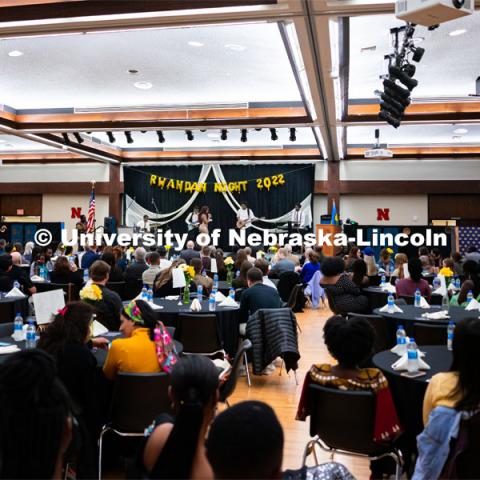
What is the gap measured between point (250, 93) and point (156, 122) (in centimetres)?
216

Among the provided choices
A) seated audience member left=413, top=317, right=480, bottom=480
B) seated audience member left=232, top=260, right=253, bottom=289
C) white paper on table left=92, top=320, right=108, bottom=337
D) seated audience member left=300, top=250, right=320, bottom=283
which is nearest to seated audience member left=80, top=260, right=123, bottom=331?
white paper on table left=92, top=320, right=108, bottom=337

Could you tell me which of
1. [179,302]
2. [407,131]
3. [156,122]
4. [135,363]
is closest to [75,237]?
[156,122]

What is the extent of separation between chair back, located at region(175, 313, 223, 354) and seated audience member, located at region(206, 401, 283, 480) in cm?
395

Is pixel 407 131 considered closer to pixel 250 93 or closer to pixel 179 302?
pixel 250 93

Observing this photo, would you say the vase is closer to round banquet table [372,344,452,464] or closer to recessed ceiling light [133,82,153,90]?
round banquet table [372,344,452,464]

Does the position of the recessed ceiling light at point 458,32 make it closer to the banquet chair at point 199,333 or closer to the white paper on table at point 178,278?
the white paper on table at point 178,278

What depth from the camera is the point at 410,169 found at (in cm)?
1695

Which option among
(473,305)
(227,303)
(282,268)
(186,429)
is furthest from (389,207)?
(186,429)

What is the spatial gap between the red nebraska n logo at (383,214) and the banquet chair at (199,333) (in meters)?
13.0

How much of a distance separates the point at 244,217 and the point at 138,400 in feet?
48.0

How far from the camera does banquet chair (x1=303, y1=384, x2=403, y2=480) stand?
2.75 meters

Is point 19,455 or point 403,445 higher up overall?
point 19,455

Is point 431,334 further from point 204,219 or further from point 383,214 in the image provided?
point 204,219

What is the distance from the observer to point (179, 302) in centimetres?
626
